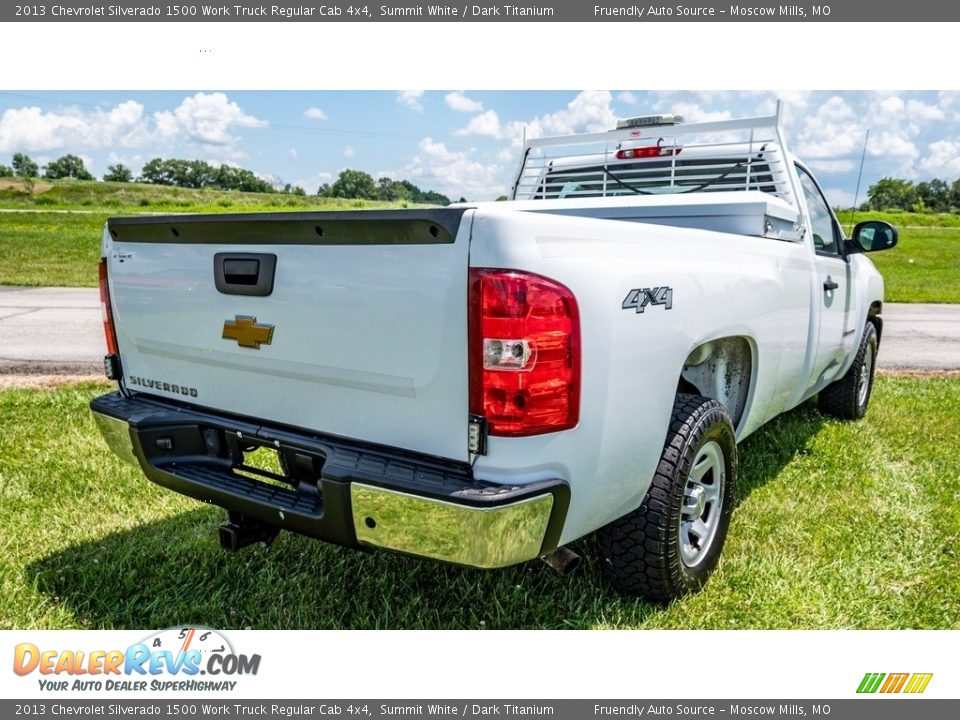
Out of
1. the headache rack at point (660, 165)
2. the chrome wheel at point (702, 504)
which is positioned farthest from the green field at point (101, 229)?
the chrome wheel at point (702, 504)

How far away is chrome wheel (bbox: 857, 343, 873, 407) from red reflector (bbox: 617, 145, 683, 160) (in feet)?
7.14

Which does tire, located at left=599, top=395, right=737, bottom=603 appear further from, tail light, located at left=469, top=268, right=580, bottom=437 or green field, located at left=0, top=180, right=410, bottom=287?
green field, located at left=0, top=180, right=410, bottom=287

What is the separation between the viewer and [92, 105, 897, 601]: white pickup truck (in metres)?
2.14

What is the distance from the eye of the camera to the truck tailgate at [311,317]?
220 cm

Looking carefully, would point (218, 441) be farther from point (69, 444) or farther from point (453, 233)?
point (69, 444)

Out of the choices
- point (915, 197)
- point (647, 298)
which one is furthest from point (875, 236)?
point (915, 197)

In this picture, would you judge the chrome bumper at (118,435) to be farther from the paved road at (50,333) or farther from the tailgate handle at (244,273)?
the paved road at (50,333)

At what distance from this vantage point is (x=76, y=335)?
928 centimetres

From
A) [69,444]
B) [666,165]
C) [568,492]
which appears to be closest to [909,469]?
[666,165]

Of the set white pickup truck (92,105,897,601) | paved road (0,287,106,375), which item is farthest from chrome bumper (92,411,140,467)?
paved road (0,287,106,375)

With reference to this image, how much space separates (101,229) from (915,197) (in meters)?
45.5

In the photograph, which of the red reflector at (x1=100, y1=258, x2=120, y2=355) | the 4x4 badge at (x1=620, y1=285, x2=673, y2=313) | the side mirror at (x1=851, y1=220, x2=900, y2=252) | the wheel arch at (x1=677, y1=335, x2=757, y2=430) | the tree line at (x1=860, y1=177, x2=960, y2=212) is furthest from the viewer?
the tree line at (x1=860, y1=177, x2=960, y2=212)

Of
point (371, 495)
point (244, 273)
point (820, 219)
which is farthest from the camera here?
point (820, 219)

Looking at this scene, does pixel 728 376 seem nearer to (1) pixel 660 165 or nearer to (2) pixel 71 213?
(1) pixel 660 165
